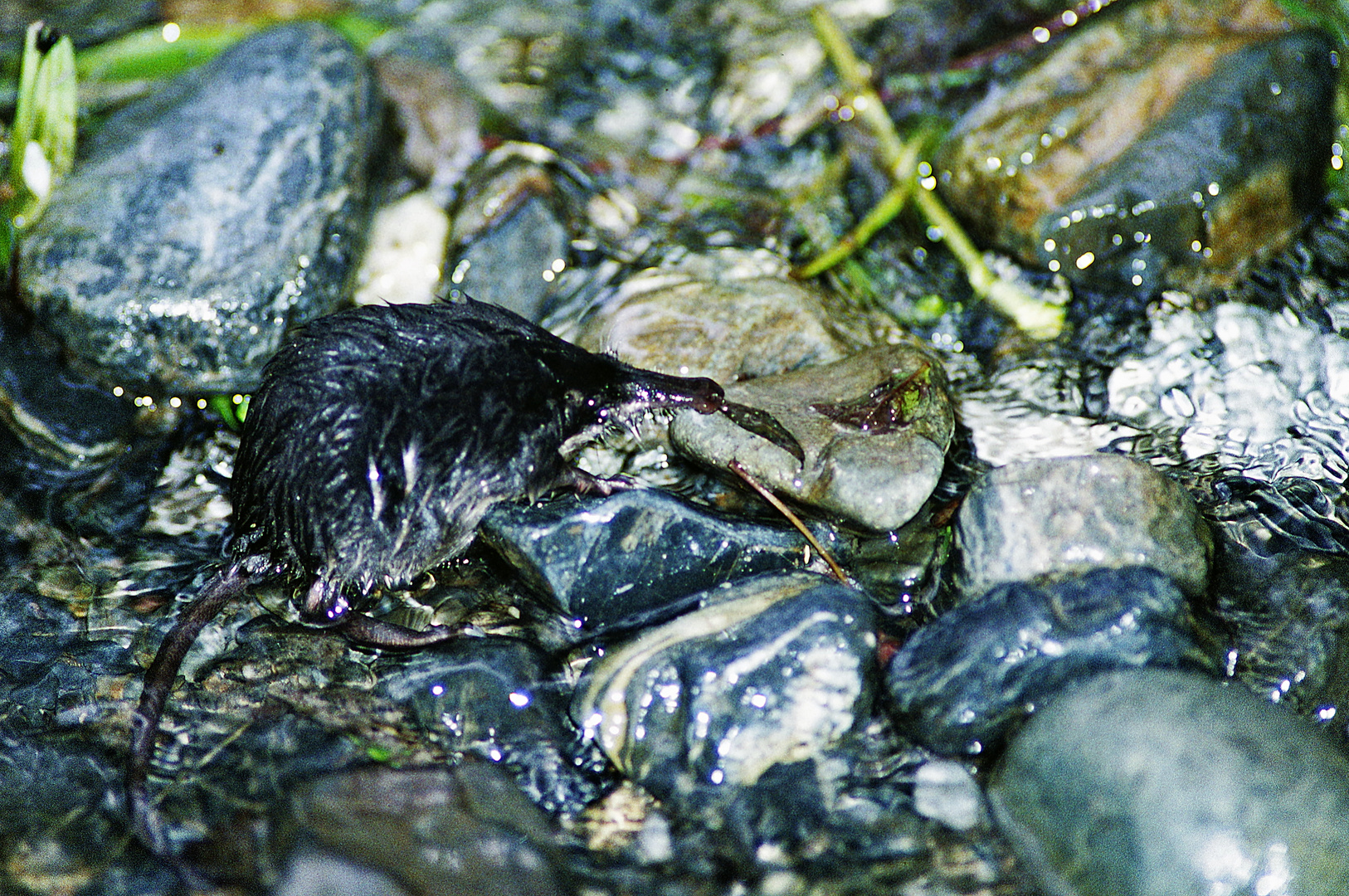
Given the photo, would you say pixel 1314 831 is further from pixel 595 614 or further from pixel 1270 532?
pixel 595 614

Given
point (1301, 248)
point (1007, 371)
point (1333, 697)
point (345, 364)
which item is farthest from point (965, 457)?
point (345, 364)

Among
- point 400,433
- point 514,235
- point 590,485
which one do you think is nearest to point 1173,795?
point 590,485

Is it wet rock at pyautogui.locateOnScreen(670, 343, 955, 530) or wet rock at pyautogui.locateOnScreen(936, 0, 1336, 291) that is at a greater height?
wet rock at pyautogui.locateOnScreen(936, 0, 1336, 291)

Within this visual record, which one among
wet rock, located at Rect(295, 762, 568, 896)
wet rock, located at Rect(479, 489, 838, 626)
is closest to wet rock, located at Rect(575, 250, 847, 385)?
wet rock, located at Rect(479, 489, 838, 626)

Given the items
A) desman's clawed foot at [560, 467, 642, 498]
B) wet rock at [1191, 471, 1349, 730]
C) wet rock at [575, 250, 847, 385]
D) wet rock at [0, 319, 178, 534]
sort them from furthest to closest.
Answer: wet rock at [575, 250, 847, 385]
wet rock at [0, 319, 178, 534]
desman's clawed foot at [560, 467, 642, 498]
wet rock at [1191, 471, 1349, 730]

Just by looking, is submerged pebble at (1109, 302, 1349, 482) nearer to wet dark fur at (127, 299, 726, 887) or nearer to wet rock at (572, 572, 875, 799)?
wet rock at (572, 572, 875, 799)

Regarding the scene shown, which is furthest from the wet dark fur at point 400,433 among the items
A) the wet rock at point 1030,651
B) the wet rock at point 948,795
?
the wet rock at point 948,795

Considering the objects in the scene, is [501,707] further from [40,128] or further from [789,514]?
[40,128]
